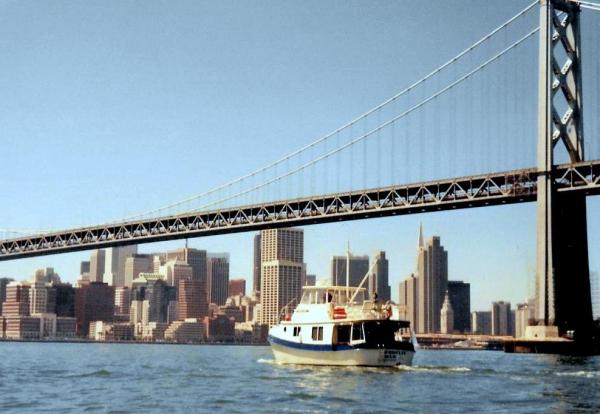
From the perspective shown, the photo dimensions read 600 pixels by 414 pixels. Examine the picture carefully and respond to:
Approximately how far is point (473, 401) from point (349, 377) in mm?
11320

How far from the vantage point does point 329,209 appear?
293ft

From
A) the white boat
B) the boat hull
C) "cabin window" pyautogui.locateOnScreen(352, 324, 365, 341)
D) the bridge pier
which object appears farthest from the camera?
the bridge pier

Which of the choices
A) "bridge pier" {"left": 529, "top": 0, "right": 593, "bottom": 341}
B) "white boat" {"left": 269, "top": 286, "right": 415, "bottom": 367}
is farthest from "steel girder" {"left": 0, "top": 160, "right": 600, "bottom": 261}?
"white boat" {"left": 269, "top": 286, "right": 415, "bottom": 367}

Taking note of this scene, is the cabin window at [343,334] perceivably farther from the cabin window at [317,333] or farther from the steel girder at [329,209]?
the steel girder at [329,209]

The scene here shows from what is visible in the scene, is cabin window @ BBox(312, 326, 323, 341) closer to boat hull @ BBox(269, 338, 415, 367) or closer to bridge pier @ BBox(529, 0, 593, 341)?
boat hull @ BBox(269, 338, 415, 367)

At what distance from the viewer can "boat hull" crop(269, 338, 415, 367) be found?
5238 cm

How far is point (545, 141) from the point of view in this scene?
73688mm

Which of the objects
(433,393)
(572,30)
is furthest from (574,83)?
(433,393)

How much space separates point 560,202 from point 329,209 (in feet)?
72.3

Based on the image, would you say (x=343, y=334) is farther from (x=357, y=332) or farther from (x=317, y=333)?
(x=317, y=333)

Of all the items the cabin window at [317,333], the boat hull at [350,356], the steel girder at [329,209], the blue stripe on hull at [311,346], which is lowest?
the boat hull at [350,356]

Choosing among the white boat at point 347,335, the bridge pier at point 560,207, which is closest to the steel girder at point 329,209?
the bridge pier at point 560,207

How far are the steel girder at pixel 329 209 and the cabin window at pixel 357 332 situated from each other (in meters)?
27.1

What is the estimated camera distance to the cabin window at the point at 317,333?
178 feet
